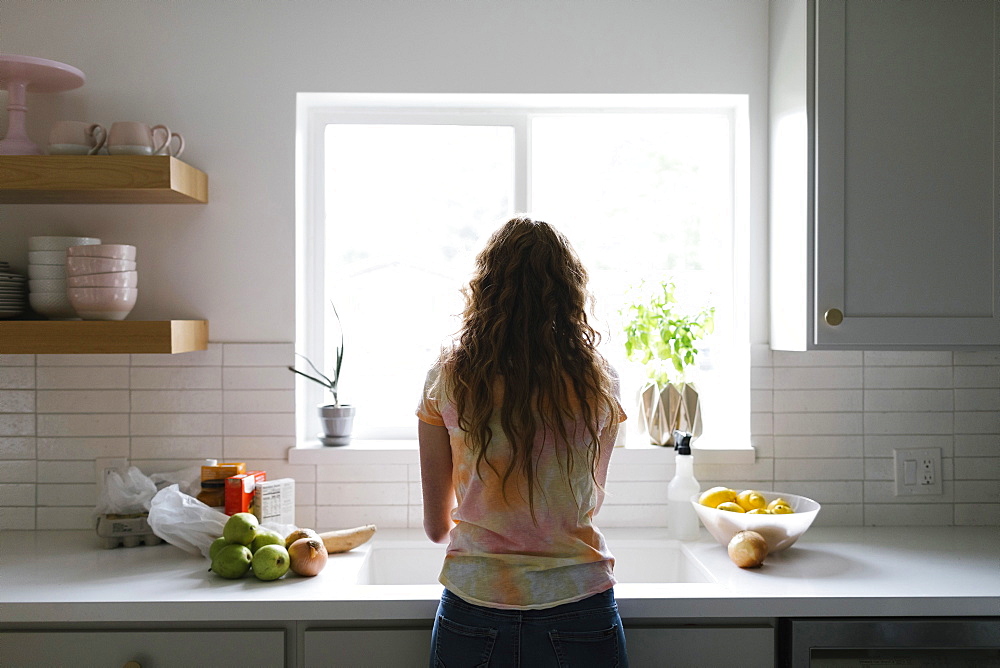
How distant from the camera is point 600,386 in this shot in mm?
1322

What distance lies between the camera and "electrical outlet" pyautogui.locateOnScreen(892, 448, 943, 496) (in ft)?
6.93

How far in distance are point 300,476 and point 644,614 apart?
3.33ft

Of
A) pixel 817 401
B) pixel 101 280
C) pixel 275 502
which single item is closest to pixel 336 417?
pixel 275 502

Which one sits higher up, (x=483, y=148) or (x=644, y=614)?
(x=483, y=148)

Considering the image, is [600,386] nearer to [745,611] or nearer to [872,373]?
[745,611]

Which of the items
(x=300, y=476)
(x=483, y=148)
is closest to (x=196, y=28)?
(x=483, y=148)

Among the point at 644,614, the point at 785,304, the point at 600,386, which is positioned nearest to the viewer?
the point at 600,386

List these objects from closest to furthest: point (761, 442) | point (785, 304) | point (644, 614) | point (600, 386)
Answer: point (600, 386), point (644, 614), point (785, 304), point (761, 442)

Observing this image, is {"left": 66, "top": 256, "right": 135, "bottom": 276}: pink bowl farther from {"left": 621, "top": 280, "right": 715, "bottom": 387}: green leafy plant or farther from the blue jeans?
{"left": 621, "top": 280, "right": 715, "bottom": 387}: green leafy plant

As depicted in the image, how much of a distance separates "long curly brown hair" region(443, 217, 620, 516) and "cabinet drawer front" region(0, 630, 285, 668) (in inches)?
24.3

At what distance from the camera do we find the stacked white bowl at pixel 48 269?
1.88 m

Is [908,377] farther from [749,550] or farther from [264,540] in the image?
[264,540]

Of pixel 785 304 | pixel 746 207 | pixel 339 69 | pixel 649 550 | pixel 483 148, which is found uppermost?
pixel 339 69

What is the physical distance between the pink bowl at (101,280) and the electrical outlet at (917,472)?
2064 millimetres
